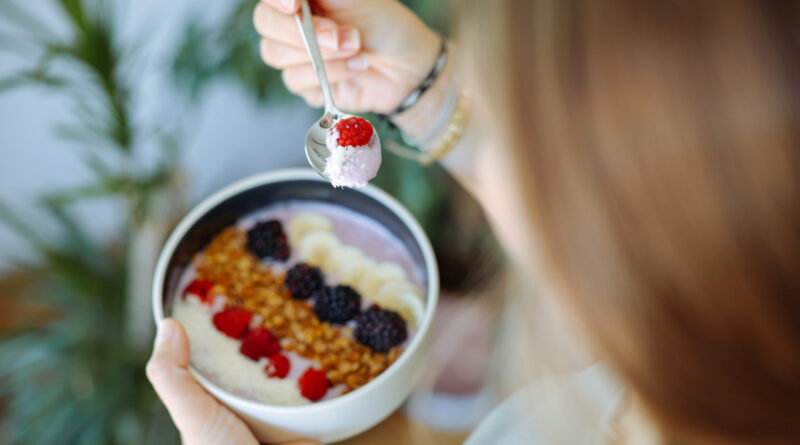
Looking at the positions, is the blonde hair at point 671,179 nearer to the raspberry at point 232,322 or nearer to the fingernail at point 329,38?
the fingernail at point 329,38

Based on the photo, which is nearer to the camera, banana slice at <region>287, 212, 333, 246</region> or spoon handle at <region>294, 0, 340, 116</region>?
spoon handle at <region>294, 0, 340, 116</region>

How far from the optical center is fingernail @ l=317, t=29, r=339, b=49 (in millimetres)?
621

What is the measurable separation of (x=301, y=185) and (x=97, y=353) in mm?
618

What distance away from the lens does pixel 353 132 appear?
56 centimetres

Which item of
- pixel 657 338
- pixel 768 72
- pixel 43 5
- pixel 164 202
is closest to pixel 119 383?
pixel 164 202

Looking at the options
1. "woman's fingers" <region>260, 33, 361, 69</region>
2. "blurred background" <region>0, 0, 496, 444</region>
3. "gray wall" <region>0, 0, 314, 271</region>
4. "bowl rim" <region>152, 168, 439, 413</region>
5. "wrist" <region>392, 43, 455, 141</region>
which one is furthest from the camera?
"gray wall" <region>0, 0, 314, 271</region>

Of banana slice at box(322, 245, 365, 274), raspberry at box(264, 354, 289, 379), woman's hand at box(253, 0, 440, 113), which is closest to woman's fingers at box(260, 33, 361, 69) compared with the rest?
woman's hand at box(253, 0, 440, 113)

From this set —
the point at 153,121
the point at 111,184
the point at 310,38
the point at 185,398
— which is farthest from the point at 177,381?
the point at 153,121

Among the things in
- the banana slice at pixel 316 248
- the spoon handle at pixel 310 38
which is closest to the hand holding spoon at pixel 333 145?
the spoon handle at pixel 310 38

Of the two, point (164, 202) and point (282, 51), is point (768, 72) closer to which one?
point (282, 51)

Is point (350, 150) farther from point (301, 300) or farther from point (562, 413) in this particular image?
point (562, 413)

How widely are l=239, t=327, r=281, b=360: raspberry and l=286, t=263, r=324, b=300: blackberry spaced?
59 mm

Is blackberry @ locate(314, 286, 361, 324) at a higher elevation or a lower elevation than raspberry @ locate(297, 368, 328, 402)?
higher

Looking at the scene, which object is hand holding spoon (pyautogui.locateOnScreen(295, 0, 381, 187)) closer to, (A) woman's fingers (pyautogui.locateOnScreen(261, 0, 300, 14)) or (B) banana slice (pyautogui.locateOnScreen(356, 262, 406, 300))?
(A) woman's fingers (pyautogui.locateOnScreen(261, 0, 300, 14))
